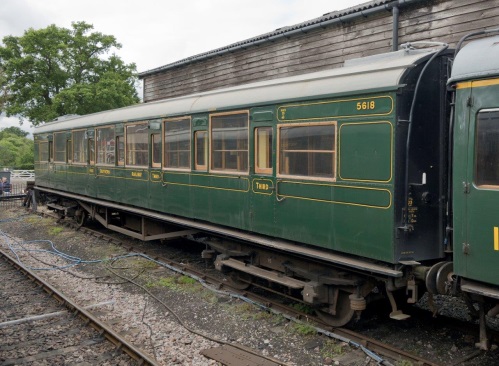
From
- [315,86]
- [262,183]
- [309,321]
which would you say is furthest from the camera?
[262,183]

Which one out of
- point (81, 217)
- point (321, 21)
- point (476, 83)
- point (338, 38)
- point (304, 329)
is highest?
point (321, 21)

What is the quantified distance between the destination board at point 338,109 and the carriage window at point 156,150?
3893mm

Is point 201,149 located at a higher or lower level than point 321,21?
lower

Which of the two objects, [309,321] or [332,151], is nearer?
[332,151]

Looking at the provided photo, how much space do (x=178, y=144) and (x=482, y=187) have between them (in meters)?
5.86

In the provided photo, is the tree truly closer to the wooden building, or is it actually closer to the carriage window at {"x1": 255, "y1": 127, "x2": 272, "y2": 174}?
the wooden building

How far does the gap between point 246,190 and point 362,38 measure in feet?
17.8

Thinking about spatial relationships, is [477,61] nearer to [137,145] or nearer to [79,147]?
[137,145]

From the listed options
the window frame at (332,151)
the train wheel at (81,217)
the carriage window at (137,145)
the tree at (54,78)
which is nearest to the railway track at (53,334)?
the window frame at (332,151)

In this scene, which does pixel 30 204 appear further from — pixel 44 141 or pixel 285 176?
pixel 285 176

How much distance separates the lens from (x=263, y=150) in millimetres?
7047

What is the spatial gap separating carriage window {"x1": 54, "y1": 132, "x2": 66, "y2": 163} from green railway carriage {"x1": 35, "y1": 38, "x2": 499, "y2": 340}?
7454mm

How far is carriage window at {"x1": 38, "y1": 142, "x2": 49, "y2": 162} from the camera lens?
16.5m

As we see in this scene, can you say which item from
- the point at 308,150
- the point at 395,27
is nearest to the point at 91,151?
the point at 395,27
